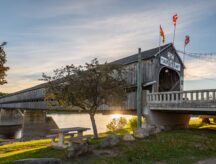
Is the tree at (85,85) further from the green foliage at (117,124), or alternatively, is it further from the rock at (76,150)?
the green foliage at (117,124)

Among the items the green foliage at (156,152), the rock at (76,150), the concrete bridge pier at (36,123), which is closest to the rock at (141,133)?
the green foliage at (156,152)

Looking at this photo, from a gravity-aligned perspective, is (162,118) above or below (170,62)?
below

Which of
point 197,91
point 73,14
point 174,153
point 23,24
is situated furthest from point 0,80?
point 197,91

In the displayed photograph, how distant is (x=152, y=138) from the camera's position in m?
12.7

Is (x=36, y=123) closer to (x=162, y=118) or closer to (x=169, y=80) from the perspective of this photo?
(x=169, y=80)

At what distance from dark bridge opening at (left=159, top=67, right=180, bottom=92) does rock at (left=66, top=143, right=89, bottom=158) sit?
1447cm

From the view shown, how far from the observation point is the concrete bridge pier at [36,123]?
38659 mm

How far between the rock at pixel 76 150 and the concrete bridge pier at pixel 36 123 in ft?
103

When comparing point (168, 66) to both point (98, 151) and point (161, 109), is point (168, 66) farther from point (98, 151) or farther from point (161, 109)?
point (98, 151)

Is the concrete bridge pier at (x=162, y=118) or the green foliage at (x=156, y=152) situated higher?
the concrete bridge pier at (x=162, y=118)

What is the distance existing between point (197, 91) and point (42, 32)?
11.3 metres

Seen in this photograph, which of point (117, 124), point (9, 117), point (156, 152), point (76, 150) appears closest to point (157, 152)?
point (156, 152)

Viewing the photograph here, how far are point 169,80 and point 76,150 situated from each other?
1653 cm

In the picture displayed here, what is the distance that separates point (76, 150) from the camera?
890 centimetres
